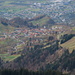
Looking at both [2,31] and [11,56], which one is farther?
[2,31]

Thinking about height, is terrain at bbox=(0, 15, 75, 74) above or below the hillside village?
above

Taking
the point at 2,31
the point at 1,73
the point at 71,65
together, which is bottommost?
the point at 2,31

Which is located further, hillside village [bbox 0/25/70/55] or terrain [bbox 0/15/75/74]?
hillside village [bbox 0/25/70/55]

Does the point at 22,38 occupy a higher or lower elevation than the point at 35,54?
lower

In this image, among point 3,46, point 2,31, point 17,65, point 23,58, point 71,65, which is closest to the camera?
point 71,65

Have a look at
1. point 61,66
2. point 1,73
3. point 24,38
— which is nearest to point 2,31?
point 24,38

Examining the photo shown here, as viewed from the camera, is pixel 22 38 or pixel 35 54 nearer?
pixel 35 54

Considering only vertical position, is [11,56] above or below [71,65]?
below

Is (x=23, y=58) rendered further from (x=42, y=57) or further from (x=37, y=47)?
(x=37, y=47)

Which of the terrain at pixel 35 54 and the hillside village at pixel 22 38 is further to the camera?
the hillside village at pixel 22 38

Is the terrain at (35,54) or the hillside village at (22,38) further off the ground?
the terrain at (35,54)

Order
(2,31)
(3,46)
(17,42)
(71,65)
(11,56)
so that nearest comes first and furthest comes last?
(71,65)
(11,56)
(3,46)
(17,42)
(2,31)
